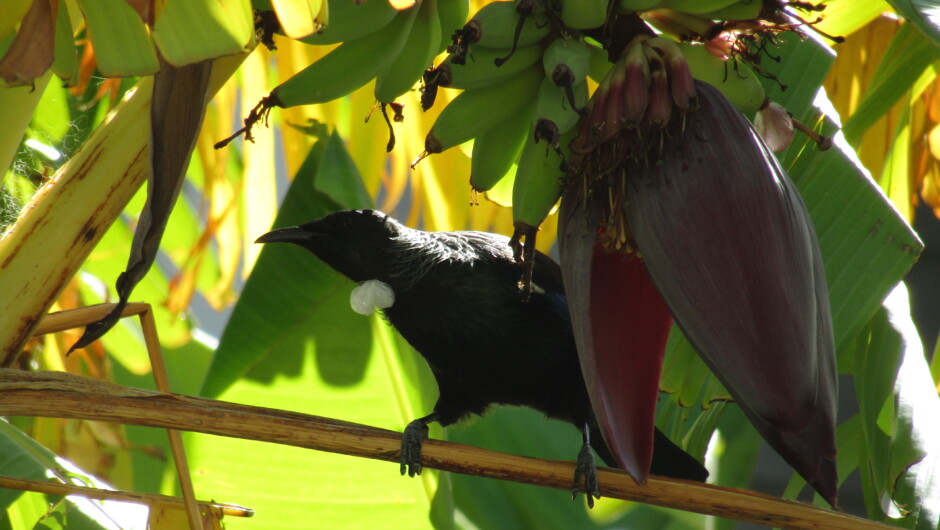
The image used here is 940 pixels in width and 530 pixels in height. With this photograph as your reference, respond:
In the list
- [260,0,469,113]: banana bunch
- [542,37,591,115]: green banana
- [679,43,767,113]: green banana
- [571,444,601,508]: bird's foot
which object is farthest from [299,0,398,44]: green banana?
[571,444,601,508]: bird's foot

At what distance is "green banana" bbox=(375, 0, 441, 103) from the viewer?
67 centimetres

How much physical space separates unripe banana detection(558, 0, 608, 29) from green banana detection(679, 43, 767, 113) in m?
0.10

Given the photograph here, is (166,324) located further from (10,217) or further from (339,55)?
(339,55)

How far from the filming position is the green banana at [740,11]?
0.64m

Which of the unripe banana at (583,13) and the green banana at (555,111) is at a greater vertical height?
the unripe banana at (583,13)

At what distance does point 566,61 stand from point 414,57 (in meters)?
0.13

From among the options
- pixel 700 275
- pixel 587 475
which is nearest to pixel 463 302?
pixel 587 475

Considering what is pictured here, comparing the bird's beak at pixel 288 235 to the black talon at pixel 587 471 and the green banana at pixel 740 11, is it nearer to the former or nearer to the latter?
the black talon at pixel 587 471

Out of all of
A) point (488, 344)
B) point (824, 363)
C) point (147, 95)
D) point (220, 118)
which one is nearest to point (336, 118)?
point (220, 118)

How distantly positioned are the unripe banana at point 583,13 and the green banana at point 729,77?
10cm

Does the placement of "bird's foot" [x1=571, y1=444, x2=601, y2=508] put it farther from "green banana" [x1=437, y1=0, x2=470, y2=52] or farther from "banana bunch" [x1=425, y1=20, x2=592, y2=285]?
"green banana" [x1=437, y1=0, x2=470, y2=52]

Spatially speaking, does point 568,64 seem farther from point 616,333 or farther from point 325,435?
point 325,435

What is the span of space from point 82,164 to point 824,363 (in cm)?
57

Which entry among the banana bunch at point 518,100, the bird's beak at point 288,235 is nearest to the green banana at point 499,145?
the banana bunch at point 518,100
